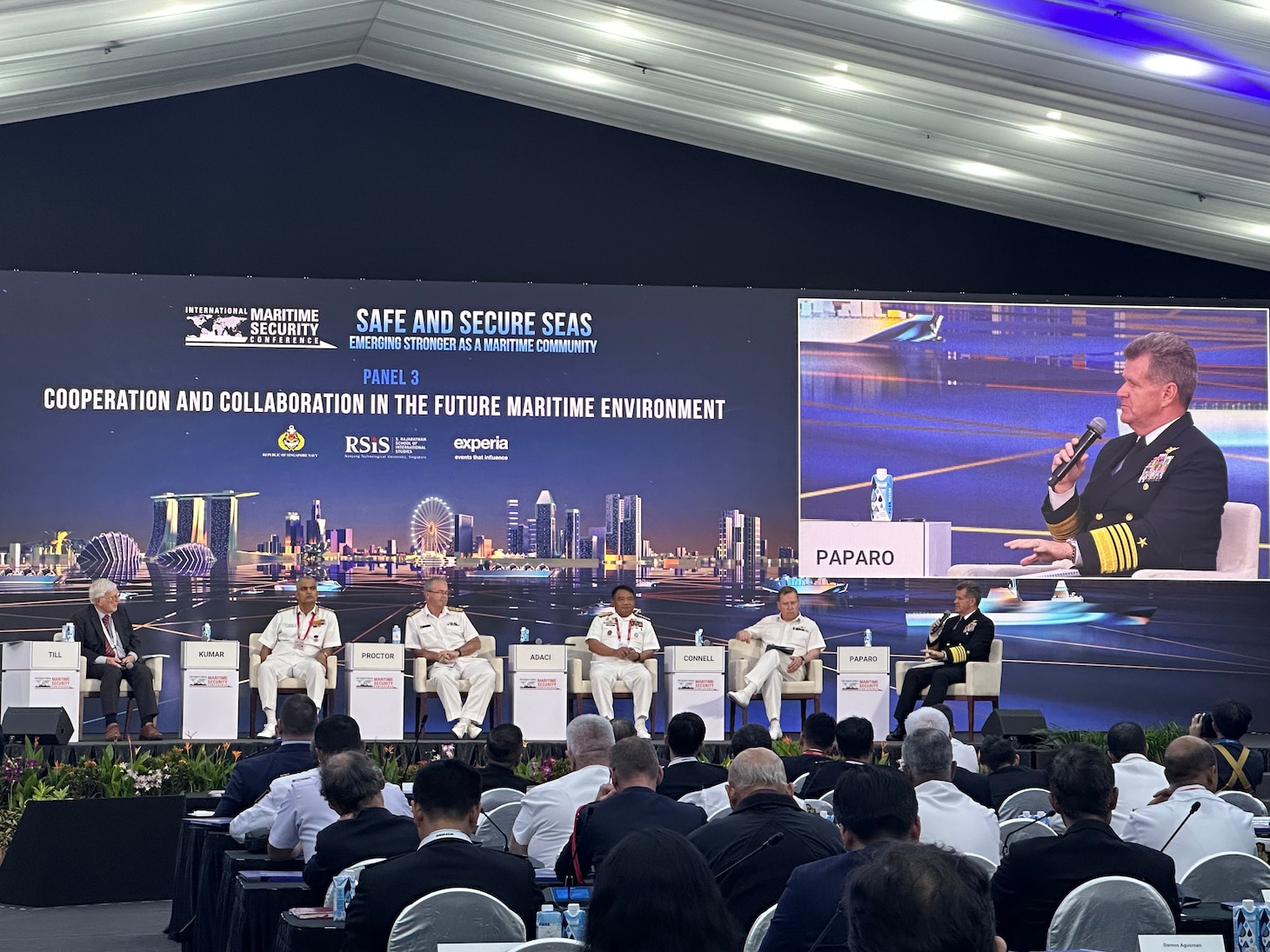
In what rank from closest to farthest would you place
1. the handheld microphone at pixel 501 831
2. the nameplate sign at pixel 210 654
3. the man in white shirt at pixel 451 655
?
the handheld microphone at pixel 501 831
the nameplate sign at pixel 210 654
the man in white shirt at pixel 451 655

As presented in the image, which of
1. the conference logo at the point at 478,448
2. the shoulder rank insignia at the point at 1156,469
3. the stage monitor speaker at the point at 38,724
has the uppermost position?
the conference logo at the point at 478,448

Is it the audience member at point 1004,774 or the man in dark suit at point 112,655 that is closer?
the audience member at point 1004,774

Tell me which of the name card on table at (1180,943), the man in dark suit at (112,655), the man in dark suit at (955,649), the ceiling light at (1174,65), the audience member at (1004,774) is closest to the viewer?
the name card on table at (1180,943)

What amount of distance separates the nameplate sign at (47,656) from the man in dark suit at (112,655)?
0.15 m

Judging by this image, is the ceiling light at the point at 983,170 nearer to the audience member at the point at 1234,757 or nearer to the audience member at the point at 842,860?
the audience member at the point at 1234,757

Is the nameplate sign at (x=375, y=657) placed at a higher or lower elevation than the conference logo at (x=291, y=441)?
lower

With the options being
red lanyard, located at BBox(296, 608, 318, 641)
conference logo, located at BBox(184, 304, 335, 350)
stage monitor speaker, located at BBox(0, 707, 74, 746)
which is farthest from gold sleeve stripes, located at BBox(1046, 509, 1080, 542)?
stage monitor speaker, located at BBox(0, 707, 74, 746)

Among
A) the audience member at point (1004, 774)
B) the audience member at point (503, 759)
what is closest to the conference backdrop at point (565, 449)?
the audience member at point (1004, 774)

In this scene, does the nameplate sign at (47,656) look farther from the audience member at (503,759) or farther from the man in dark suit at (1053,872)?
the man in dark suit at (1053,872)

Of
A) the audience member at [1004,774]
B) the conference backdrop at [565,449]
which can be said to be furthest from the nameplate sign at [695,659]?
the audience member at [1004,774]

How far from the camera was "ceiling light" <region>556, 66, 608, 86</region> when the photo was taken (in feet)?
36.4

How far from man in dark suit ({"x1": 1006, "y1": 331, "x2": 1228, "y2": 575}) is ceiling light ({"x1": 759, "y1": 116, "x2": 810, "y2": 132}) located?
10.1 feet

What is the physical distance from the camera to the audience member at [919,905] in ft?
5.39

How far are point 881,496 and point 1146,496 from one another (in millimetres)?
1948
